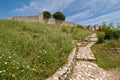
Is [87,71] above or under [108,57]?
under

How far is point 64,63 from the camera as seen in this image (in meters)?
5.41

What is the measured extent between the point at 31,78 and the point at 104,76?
2911 mm

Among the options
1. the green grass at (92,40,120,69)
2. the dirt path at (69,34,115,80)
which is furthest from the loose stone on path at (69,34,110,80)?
the green grass at (92,40,120,69)

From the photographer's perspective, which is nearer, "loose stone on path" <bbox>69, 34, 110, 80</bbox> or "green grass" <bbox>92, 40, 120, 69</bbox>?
"loose stone on path" <bbox>69, 34, 110, 80</bbox>

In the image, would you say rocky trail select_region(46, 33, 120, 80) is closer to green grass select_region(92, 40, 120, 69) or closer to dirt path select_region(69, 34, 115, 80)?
dirt path select_region(69, 34, 115, 80)

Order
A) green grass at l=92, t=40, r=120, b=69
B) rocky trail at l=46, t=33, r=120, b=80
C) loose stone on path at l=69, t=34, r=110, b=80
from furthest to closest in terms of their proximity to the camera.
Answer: green grass at l=92, t=40, r=120, b=69 → loose stone on path at l=69, t=34, r=110, b=80 → rocky trail at l=46, t=33, r=120, b=80

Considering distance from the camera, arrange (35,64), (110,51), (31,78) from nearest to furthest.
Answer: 1. (31,78)
2. (35,64)
3. (110,51)

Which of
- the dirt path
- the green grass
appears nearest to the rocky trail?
the dirt path

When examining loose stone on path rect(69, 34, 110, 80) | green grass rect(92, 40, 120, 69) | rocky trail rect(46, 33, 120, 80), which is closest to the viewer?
rocky trail rect(46, 33, 120, 80)

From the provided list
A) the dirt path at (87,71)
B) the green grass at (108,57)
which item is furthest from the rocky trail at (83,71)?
the green grass at (108,57)

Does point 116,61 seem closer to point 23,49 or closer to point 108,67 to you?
point 108,67

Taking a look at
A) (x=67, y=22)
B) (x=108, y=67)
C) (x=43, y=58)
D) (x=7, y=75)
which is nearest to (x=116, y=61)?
(x=108, y=67)

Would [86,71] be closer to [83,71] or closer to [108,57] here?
[83,71]

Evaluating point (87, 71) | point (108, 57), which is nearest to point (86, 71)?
point (87, 71)
